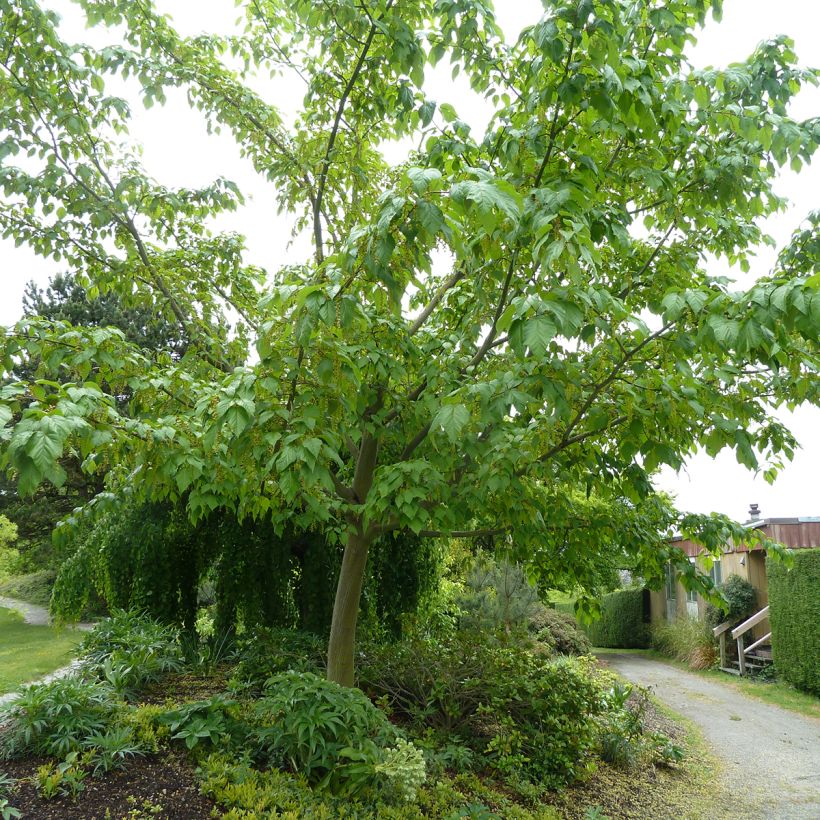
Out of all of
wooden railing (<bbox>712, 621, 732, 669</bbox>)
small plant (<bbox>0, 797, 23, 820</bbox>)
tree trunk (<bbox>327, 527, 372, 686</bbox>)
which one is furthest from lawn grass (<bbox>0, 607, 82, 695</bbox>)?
wooden railing (<bbox>712, 621, 732, 669</bbox>)

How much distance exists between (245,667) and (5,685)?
4.34 metres

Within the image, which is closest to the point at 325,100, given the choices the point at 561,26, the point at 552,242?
the point at 561,26

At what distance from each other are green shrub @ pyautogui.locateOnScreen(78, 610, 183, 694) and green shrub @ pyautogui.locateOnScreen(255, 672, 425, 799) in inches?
58.0

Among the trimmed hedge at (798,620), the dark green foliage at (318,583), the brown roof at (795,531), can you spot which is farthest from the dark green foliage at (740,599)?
the dark green foliage at (318,583)

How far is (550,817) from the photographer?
15.3 ft

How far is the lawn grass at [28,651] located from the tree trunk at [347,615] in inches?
107

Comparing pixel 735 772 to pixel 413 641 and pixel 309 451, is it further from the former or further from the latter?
pixel 309 451

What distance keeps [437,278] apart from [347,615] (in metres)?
2.97

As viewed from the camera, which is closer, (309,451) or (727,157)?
(309,451)

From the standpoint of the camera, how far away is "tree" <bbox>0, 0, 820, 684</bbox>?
101 inches

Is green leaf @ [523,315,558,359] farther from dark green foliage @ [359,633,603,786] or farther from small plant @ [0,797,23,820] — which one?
dark green foliage @ [359,633,603,786]

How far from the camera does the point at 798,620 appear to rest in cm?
→ 1126

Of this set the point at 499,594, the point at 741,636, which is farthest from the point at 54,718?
the point at 741,636

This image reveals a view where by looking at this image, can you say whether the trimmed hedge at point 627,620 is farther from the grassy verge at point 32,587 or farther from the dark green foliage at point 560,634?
the grassy verge at point 32,587
